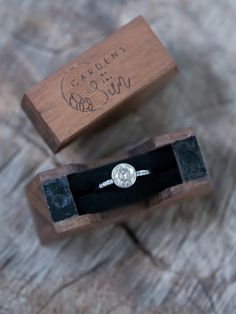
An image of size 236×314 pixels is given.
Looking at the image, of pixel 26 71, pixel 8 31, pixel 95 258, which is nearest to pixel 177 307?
pixel 95 258

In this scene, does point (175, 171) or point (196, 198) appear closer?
point (175, 171)

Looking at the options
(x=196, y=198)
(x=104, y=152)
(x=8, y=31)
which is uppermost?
(x=8, y=31)

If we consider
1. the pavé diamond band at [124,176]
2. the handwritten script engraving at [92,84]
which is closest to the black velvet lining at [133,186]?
the pavé diamond band at [124,176]

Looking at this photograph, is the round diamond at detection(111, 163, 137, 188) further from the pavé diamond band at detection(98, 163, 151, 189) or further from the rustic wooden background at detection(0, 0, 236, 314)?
the rustic wooden background at detection(0, 0, 236, 314)

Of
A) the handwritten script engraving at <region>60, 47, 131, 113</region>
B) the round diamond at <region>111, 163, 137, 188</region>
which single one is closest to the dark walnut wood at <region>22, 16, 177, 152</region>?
the handwritten script engraving at <region>60, 47, 131, 113</region>

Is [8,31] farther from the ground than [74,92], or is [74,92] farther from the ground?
[8,31]

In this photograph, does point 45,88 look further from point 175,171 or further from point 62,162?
point 175,171
